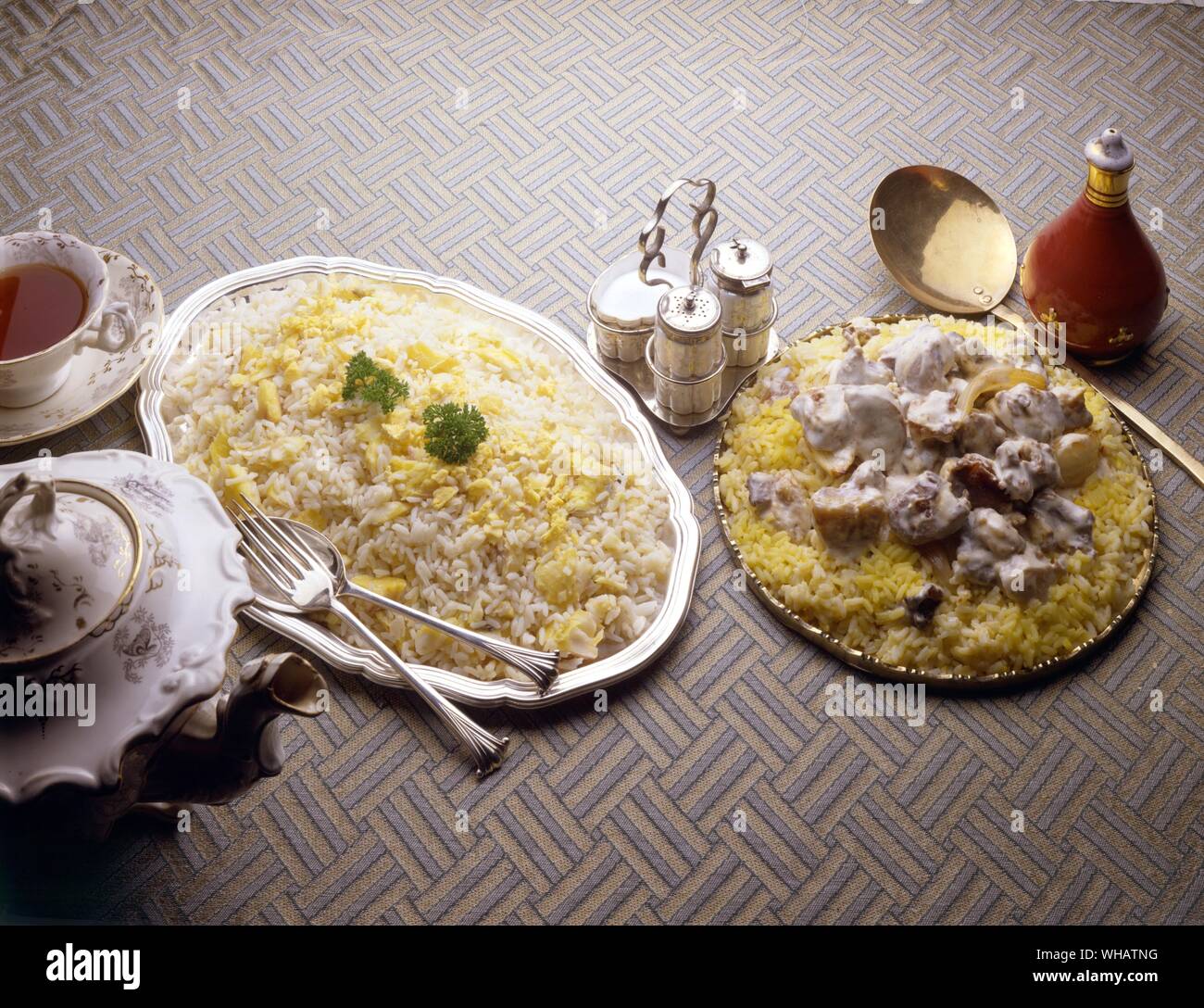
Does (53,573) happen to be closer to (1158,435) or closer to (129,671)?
(129,671)

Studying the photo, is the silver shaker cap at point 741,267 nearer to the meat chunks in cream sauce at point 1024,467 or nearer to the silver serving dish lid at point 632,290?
the silver serving dish lid at point 632,290

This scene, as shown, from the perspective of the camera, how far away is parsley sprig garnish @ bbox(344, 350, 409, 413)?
6.53 ft

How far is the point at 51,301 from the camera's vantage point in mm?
2086

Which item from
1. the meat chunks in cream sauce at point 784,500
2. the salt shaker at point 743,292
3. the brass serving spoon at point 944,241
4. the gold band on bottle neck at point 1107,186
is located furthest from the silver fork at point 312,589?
the gold band on bottle neck at point 1107,186

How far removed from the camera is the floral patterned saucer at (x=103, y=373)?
82.0 inches

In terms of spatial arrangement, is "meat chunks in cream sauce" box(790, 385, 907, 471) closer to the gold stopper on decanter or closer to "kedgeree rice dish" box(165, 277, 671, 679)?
"kedgeree rice dish" box(165, 277, 671, 679)

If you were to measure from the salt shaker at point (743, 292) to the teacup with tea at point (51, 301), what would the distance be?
1.21 m

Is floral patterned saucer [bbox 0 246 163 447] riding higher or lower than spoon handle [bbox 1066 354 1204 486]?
higher

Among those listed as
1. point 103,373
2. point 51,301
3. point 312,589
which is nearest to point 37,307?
point 51,301

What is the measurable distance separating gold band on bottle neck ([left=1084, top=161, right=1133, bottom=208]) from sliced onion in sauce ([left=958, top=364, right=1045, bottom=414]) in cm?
39

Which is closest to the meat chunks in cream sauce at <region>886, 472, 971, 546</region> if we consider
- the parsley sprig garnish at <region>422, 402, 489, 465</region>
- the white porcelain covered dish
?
the parsley sprig garnish at <region>422, 402, 489, 465</region>

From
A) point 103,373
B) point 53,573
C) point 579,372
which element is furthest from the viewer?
point 579,372

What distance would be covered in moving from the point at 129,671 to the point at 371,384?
31.8 inches

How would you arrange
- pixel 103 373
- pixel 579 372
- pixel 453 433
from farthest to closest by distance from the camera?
pixel 579 372
pixel 103 373
pixel 453 433
